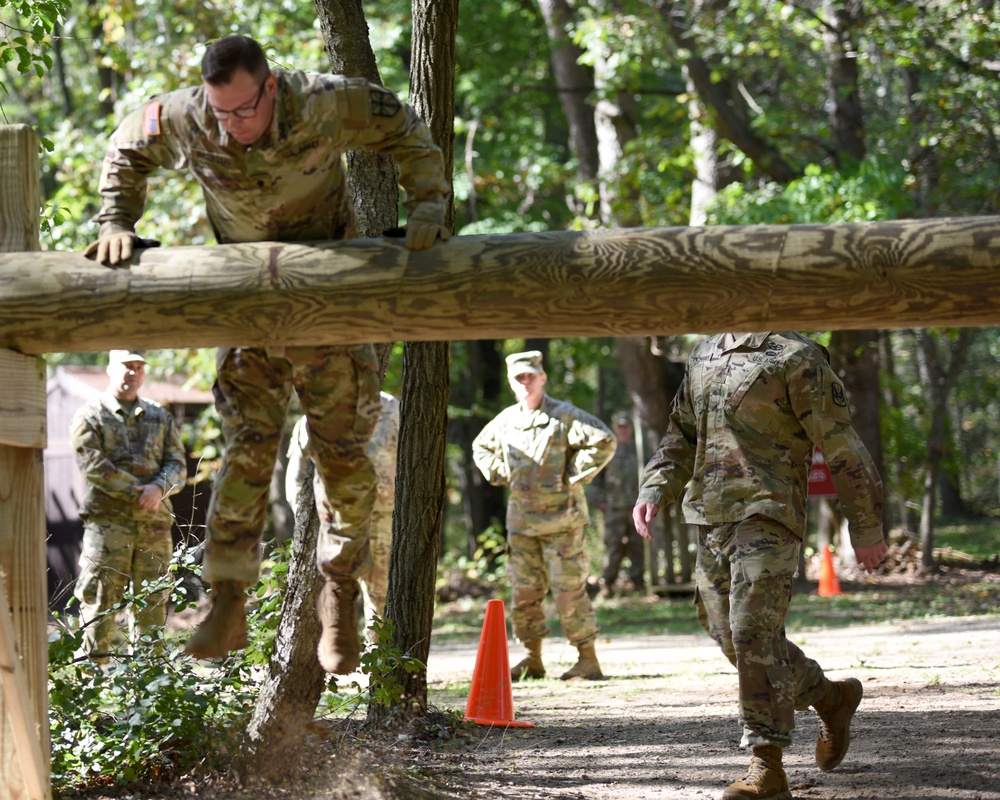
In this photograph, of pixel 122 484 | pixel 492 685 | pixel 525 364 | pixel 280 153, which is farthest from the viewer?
pixel 525 364

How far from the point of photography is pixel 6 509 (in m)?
3.88

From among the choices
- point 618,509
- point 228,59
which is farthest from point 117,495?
point 618,509

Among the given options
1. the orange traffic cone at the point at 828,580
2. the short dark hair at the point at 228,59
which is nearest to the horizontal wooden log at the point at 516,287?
the short dark hair at the point at 228,59

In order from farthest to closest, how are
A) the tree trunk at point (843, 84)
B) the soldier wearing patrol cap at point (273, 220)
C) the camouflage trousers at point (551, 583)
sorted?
the tree trunk at point (843, 84), the camouflage trousers at point (551, 583), the soldier wearing patrol cap at point (273, 220)

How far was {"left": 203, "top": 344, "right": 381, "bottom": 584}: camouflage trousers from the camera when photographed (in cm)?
418

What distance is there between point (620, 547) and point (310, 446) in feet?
41.8

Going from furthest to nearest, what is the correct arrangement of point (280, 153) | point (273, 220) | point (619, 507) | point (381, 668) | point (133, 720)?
point (619, 507) < point (381, 668) < point (133, 720) < point (273, 220) < point (280, 153)

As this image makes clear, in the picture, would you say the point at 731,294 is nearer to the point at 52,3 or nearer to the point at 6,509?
the point at 6,509

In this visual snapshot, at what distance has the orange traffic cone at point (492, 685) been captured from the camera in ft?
23.4

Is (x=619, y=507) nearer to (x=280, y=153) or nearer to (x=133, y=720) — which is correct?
(x=133, y=720)

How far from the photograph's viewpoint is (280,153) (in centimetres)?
387

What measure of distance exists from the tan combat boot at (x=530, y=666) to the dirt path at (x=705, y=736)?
8.9 inches

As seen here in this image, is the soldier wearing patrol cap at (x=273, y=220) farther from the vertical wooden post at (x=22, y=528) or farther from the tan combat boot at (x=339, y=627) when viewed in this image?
the vertical wooden post at (x=22, y=528)

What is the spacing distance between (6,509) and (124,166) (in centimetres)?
124
